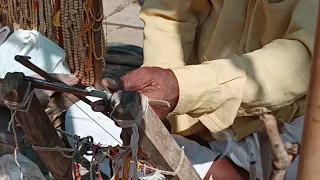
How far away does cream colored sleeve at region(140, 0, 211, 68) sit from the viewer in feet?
5.08

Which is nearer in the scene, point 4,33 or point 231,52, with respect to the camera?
point 231,52

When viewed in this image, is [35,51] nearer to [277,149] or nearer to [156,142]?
[156,142]

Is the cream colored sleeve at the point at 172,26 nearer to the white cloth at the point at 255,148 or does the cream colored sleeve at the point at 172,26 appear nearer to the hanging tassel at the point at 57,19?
the white cloth at the point at 255,148

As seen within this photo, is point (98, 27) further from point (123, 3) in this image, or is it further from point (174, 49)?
point (123, 3)

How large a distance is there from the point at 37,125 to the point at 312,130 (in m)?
0.64

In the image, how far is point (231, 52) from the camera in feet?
4.85

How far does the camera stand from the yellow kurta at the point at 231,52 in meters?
1.16

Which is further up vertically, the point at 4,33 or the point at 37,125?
the point at 37,125

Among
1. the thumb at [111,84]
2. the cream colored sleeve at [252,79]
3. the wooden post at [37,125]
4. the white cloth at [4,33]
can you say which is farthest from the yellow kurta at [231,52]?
the white cloth at [4,33]

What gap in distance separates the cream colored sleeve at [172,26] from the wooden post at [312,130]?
912 mm

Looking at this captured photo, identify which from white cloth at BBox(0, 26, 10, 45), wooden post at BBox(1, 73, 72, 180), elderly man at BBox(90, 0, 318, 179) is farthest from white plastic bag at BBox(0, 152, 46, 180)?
white cloth at BBox(0, 26, 10, 45)

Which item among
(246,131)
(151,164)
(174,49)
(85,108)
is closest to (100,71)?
(85,108)

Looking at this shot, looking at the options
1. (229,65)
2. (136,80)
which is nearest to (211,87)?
(229,65)

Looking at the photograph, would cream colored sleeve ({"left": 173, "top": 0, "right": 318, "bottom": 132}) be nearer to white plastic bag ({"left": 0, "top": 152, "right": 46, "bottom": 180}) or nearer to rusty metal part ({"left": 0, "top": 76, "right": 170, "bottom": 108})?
rusty metal part ({"left": 0, "top": 76, "right": 170, "bottom": 108})
